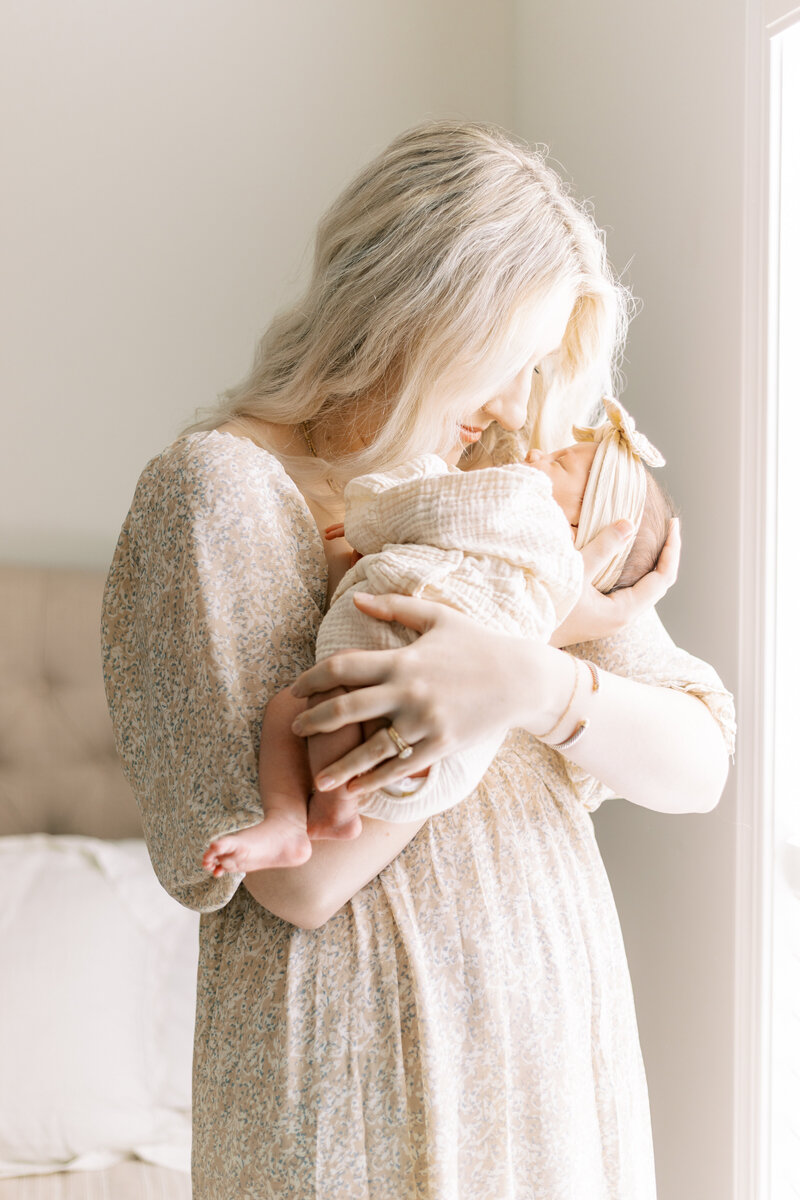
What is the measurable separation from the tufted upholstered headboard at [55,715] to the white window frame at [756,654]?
45.5 inches

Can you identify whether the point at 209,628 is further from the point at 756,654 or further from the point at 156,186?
the point at 156,186

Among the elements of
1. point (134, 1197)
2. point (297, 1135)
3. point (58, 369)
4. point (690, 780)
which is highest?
point (58, 369)

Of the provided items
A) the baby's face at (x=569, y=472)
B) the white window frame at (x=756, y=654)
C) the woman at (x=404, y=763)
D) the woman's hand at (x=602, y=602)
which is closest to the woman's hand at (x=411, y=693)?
the woman at (x=404, y=763)

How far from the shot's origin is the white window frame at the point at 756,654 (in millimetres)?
1321

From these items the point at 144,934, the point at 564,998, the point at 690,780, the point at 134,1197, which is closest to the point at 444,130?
the point at 690,780

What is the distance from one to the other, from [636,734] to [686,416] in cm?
75

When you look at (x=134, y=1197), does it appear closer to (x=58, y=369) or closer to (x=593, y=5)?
(x=58, y=369)

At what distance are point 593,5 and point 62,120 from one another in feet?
3.34

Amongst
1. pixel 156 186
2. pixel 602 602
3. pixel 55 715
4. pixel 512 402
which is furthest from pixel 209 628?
pixel 156 186

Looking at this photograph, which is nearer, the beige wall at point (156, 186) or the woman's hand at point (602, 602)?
the woman's hand at point (602, 602)

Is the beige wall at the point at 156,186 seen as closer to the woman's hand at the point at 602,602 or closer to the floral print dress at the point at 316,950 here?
the floral print dress at the point at 316,950

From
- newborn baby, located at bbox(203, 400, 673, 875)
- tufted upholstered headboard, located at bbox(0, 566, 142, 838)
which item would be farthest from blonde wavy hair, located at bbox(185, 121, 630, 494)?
tufted upholstered headboard, located at bbox(0, 566, 142, 838)

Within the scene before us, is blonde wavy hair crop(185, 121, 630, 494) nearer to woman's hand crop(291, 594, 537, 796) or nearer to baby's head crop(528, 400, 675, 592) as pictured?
baby's head crop(528, 400, 675, 592)

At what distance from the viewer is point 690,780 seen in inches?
37.9
